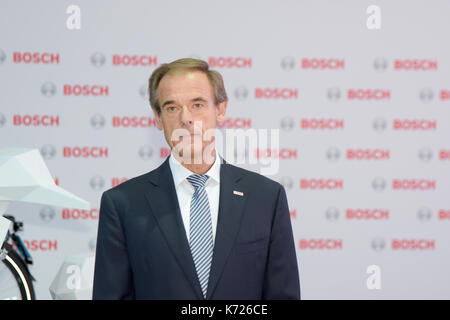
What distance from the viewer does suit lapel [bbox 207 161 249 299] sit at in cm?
172

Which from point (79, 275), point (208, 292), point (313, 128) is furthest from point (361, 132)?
point (208, 292)

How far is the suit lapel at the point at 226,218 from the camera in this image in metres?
1.72

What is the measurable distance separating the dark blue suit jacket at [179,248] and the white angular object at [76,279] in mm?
1917

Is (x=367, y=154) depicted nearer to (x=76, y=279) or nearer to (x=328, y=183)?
(x=328, y=183)

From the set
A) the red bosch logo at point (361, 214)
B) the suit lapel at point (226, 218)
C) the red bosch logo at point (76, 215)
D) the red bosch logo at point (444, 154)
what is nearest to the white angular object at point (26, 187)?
the red bosch logo at point (76, 215)

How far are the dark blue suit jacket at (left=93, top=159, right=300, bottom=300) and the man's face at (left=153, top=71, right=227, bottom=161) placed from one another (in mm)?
157

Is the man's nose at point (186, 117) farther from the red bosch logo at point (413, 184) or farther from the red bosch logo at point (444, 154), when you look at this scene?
the red bosch logo at point (444, 154)

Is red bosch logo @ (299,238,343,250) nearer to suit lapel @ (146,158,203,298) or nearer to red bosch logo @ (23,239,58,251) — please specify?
red bosch logo @ (23,239,58,251)

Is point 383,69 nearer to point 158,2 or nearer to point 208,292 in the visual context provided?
point 158,2

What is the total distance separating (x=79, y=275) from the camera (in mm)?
3588

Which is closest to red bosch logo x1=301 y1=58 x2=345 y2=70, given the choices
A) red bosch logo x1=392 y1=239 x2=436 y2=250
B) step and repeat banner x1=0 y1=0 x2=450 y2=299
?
step and repeat banner x1=0 y1=0 x2=450 y2=299

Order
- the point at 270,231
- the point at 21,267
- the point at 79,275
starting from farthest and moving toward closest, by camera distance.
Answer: the point at 21,267, the point at 79,275, the point at 270,231

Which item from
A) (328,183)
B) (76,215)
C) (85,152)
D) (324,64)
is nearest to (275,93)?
(324,64)
